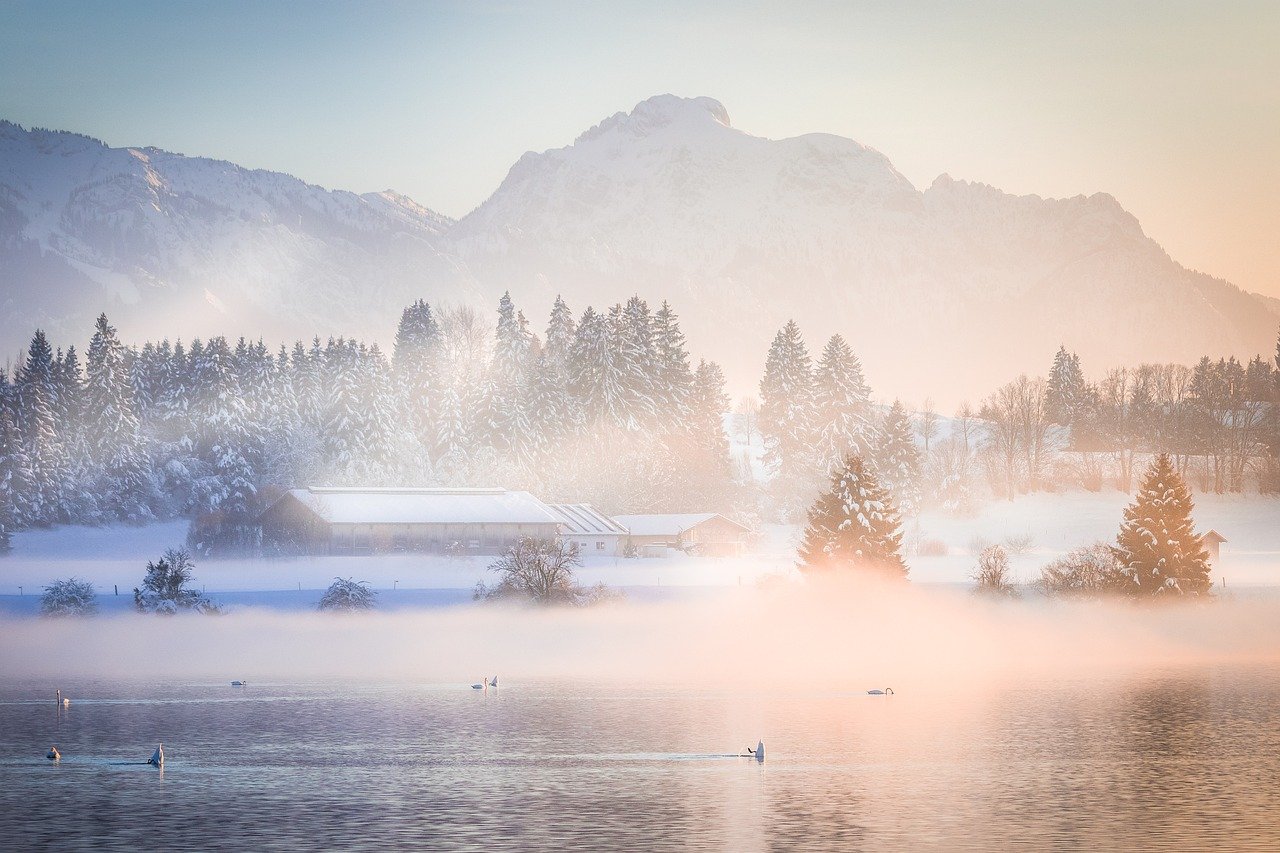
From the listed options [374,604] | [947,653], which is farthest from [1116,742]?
[374,604]

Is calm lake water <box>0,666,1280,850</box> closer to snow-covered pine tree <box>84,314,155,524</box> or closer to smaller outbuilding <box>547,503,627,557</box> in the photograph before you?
smaller outbuilding <box>547,503,627,557</box>

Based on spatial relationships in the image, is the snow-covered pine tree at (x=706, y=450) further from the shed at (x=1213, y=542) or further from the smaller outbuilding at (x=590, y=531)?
the shed at (x=1213, y=542)

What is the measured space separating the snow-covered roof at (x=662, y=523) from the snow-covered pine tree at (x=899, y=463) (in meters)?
19.5

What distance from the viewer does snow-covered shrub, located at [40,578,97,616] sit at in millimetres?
84312

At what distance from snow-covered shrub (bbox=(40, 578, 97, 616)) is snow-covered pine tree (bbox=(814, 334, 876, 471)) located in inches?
2885

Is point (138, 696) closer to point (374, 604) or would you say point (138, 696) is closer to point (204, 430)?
point (374, 604)

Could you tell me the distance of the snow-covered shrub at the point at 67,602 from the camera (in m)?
84.3

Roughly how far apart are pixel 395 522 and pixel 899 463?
53.4 metres

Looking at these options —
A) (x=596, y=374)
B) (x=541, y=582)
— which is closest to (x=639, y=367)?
(x=596, y=374)

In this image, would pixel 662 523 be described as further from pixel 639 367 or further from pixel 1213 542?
pixel 1213 542

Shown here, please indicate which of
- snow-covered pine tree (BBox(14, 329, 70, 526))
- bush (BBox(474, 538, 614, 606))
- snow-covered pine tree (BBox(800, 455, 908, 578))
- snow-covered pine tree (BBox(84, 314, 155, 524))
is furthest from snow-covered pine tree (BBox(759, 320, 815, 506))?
snow-covered pine tree (BBox(14, 329, 70, 526))

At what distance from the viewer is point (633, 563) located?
10831 cm

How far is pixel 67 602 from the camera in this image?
3334 inches

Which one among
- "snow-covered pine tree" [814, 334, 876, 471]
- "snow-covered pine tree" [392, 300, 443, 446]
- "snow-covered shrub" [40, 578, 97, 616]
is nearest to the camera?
"snow-covered shrub" [40, 578, 97, 616]
